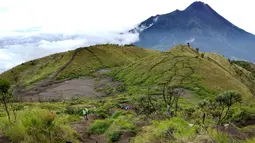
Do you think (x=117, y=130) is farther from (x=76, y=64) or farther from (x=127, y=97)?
(x=76, y=64)

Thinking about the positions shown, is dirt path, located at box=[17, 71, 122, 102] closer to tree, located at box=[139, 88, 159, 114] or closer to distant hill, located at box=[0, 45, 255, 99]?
distant hill, located at box=[0, 45, 255, 99]

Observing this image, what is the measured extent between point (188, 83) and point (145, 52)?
89.0 meters

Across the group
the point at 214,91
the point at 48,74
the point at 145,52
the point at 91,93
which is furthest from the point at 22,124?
the point at 145,52

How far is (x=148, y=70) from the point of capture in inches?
3393

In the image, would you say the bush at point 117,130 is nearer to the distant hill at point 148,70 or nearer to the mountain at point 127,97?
the mountain at point 127,97

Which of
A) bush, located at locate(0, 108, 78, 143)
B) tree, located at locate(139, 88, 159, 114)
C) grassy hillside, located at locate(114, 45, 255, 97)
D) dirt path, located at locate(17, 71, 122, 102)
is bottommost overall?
dirt path, located at locate(17, 71, 122, 102)

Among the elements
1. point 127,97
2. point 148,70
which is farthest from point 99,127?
point 148,70

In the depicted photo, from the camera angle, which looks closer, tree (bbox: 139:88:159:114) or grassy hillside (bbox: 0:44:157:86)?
tree (bbox: 139:88:159:114)

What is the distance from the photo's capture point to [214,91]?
68438 mm

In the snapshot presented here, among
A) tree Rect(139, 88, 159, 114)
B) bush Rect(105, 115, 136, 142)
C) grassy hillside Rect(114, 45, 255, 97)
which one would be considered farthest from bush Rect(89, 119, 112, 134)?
grassy hillside Rect(114, 45, 255, 97)

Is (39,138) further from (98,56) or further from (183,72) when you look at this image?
(98,56)

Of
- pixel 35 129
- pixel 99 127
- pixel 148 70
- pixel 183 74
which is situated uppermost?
pixel 35 129

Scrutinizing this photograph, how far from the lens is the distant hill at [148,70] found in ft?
243

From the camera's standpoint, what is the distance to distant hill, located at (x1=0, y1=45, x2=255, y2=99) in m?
74.1
